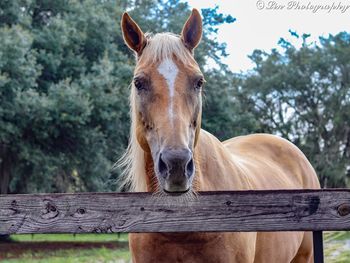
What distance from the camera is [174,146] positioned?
2963 millimetres

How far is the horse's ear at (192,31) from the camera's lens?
3.71 m

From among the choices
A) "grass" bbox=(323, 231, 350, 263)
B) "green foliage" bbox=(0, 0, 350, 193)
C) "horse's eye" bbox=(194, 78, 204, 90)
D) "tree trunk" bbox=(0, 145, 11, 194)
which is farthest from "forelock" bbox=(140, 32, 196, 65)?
"tree trunk" bbox=(0, 145, 11, 194)

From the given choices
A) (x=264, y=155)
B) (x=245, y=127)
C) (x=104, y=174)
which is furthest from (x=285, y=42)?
(x=264, y=155)

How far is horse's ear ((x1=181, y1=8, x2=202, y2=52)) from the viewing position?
12.2 feet

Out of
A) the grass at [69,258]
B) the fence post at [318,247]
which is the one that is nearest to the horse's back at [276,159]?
the fence post at [318,247]

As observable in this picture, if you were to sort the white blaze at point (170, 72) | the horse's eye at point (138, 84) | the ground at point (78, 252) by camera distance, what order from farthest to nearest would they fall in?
the ground at point (78, 252) → the horse's eye at point (138, 84) → the white blaze at point (170, 72)

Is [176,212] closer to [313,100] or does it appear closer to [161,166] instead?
[161,166]

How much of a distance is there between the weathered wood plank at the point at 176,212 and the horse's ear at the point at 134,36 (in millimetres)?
1200

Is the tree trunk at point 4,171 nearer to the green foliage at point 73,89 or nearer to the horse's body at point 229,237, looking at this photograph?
the green foliage at point 73,89

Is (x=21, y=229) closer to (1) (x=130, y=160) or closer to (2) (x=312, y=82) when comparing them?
(1) (x=130, y=160)

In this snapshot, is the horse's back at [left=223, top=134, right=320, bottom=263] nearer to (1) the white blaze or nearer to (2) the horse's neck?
(2) the horse's neck

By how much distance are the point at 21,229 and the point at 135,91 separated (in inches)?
45.1

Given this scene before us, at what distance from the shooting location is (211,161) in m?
3.90

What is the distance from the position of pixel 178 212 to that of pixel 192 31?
52.7 inches
